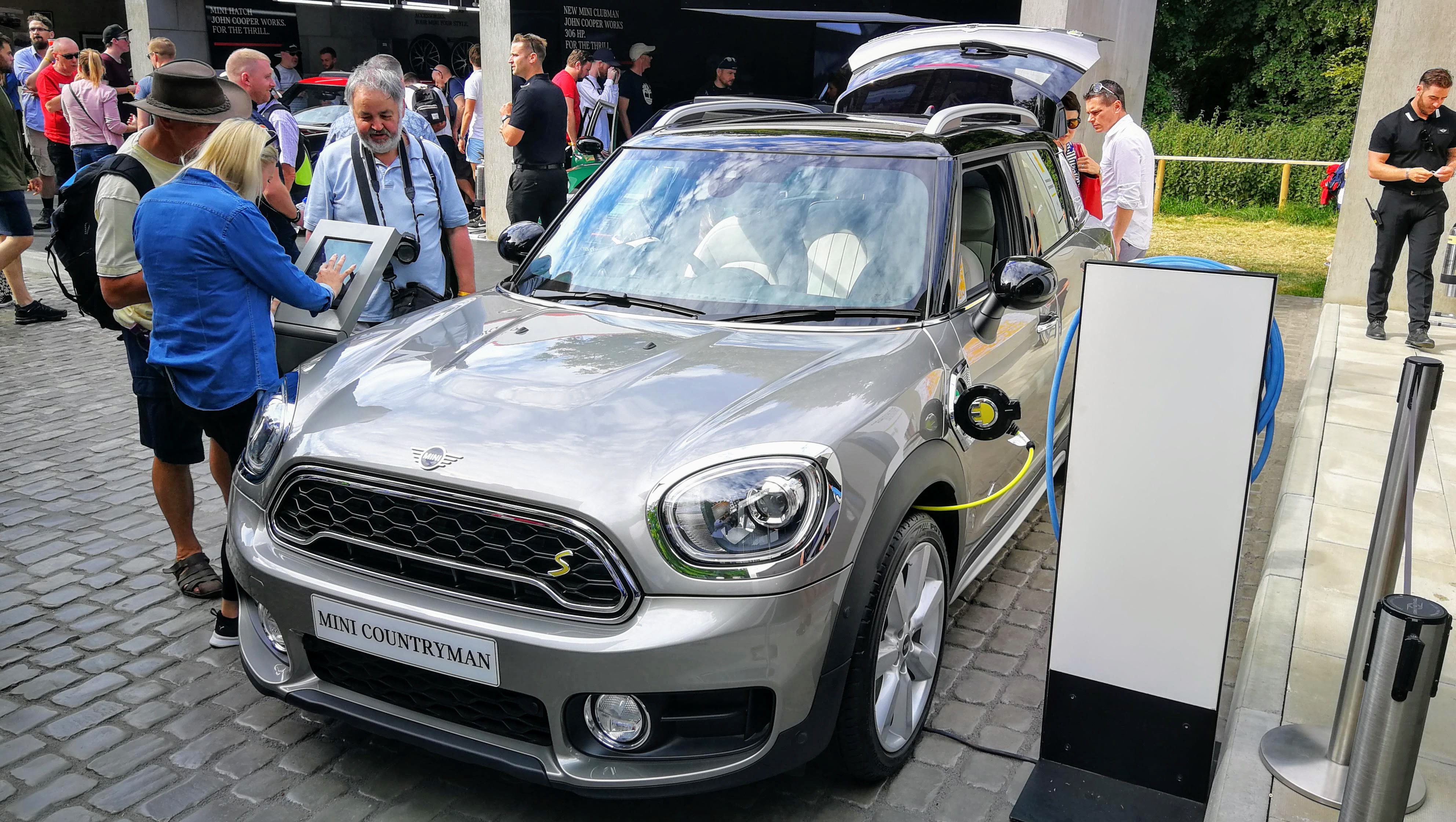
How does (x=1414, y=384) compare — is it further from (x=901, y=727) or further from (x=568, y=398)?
(x=568, y=398)

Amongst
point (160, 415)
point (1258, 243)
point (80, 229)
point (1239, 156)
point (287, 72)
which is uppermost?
point (287, 72)

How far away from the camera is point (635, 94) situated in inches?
637

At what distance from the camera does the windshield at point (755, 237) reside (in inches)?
146

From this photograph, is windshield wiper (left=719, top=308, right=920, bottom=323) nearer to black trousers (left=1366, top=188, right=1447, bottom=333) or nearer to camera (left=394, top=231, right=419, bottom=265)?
camera (left=394, top=231, right=419, bottom=265)

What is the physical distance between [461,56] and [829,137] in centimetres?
2116

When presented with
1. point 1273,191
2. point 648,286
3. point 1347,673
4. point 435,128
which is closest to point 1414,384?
point 1347,673

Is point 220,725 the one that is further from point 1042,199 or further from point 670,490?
point 1042,199

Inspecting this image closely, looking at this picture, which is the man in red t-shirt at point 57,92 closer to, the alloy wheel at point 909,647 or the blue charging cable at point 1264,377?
the alloy wheel at point 909,647

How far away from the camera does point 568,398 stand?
299 centimetres

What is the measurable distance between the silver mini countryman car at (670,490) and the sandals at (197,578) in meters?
1.34

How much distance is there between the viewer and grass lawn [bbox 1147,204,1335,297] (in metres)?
13.2

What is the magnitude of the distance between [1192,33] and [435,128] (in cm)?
2697

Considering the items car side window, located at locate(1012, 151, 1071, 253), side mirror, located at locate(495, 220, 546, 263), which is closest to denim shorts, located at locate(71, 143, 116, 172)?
side mirror, located at locate(495, 220, 546, 263)

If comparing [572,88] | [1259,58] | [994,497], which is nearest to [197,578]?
[994,497]
